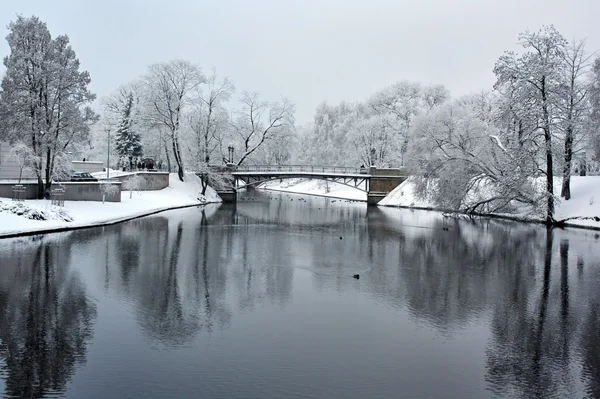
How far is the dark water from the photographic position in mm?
8984

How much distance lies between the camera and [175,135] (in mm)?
57438

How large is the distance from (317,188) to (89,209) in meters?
61.8

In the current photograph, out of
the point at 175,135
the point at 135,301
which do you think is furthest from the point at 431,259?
the point at 175,135

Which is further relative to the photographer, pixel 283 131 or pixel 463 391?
pixel 283 131

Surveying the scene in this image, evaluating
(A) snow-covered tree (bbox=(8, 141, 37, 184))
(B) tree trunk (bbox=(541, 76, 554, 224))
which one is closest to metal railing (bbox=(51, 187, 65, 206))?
(A) snow-covered tree (bbox=(8, 141, 37, 184))

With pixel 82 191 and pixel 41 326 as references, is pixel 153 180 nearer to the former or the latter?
pixel 82 191

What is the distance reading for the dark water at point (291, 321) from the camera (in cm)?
898

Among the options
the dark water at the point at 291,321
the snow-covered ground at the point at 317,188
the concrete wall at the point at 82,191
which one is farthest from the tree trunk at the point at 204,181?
the dark water at the point at 291,321

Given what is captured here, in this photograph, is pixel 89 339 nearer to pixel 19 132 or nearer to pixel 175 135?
pixel 19 132

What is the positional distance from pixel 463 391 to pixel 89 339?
299 inches

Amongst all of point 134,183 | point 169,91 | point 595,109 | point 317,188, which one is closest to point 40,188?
point 134,183

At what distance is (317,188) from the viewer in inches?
3720

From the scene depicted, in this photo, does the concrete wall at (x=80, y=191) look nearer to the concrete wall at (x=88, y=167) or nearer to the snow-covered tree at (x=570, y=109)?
the concrete wall at (x=88, y=167)

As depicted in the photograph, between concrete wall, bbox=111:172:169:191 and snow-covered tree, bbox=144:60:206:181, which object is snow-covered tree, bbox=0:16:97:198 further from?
snow-covered tree, bbox=144:60:206:181
